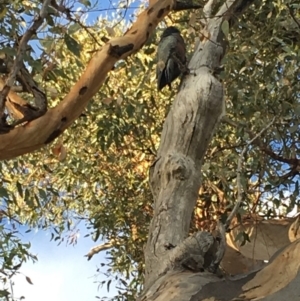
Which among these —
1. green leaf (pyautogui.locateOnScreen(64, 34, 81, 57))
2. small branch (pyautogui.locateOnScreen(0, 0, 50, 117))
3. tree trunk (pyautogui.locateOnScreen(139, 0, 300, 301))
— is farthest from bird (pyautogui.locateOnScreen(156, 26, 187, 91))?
small branch (pyautogui.locateOnScreen(0, 0, 50, 117))

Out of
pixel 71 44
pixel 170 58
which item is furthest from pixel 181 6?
pixel 71 44

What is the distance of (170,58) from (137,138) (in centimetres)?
185

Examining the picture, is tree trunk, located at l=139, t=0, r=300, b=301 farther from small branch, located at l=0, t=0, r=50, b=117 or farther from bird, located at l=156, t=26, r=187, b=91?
small branch, located at l=0, t=0, r=50, b=117

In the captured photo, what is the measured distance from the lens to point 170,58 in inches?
129

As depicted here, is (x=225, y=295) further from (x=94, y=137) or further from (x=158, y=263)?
(x=94, y=137)

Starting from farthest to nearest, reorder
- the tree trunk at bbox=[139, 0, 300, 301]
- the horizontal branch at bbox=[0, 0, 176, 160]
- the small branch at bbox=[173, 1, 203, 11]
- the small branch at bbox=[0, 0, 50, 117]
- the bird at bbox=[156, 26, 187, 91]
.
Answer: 1. the bird at bbox=[156, 26, 187, 91]
2. the small branch at bbox=[173, 1, 203, 11]
3. the horizontal branch at bbox=[0, 0, 176, 160]
4. the small branch at bbox=[0, 0, 50, 117]
5. the tree trunk at bbox=[139, 0, 300, 301]

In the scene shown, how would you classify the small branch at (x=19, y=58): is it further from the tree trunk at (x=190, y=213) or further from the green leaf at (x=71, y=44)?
the tree trunk at (x=190, y=213)

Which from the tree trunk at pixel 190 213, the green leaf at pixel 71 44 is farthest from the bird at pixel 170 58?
the green leaf at pixel 71 44

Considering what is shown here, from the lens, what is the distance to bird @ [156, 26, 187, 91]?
328 cm

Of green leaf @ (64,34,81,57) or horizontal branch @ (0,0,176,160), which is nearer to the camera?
horizontal branch @ (0,0,176,160)

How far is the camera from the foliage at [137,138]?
3.70 metres

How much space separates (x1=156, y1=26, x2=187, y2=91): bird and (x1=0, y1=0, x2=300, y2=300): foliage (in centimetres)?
13

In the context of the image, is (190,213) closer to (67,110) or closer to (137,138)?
(67,110)

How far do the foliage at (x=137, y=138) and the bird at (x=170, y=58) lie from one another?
128mm
